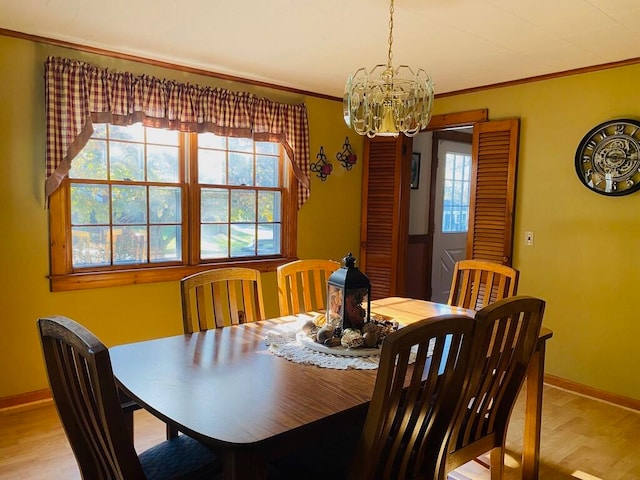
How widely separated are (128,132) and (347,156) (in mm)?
1966

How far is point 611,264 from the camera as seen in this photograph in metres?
3.28

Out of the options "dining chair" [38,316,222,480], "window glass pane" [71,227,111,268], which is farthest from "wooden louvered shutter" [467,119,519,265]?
"dining chair" [38,316,222,480]

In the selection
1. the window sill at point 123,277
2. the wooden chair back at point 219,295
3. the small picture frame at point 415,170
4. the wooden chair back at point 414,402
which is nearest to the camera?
the wooden chair back at point 414,402

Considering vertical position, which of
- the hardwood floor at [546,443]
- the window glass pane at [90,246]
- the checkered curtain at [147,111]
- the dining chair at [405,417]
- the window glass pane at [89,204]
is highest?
the checkered curtain at [147,111]

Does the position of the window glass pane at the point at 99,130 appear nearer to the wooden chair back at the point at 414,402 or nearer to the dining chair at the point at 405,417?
the dining chair at the point at 405,417

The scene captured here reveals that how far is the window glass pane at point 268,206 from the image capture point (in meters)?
A: 4.06

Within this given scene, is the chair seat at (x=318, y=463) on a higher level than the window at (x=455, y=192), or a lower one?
lower

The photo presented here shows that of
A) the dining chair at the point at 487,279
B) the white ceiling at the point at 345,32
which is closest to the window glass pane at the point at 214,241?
the white ceiling at the point at 345,32

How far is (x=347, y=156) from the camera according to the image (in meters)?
4.52

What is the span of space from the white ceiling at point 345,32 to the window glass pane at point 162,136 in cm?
49

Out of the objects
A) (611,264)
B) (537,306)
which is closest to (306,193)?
(611,264)

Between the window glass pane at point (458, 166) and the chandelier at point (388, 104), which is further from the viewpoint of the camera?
the window glass pane at point (458, 166)

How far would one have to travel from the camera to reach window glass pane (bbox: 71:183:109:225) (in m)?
3.15

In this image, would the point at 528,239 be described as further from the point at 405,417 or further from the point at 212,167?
the point at 405,417
